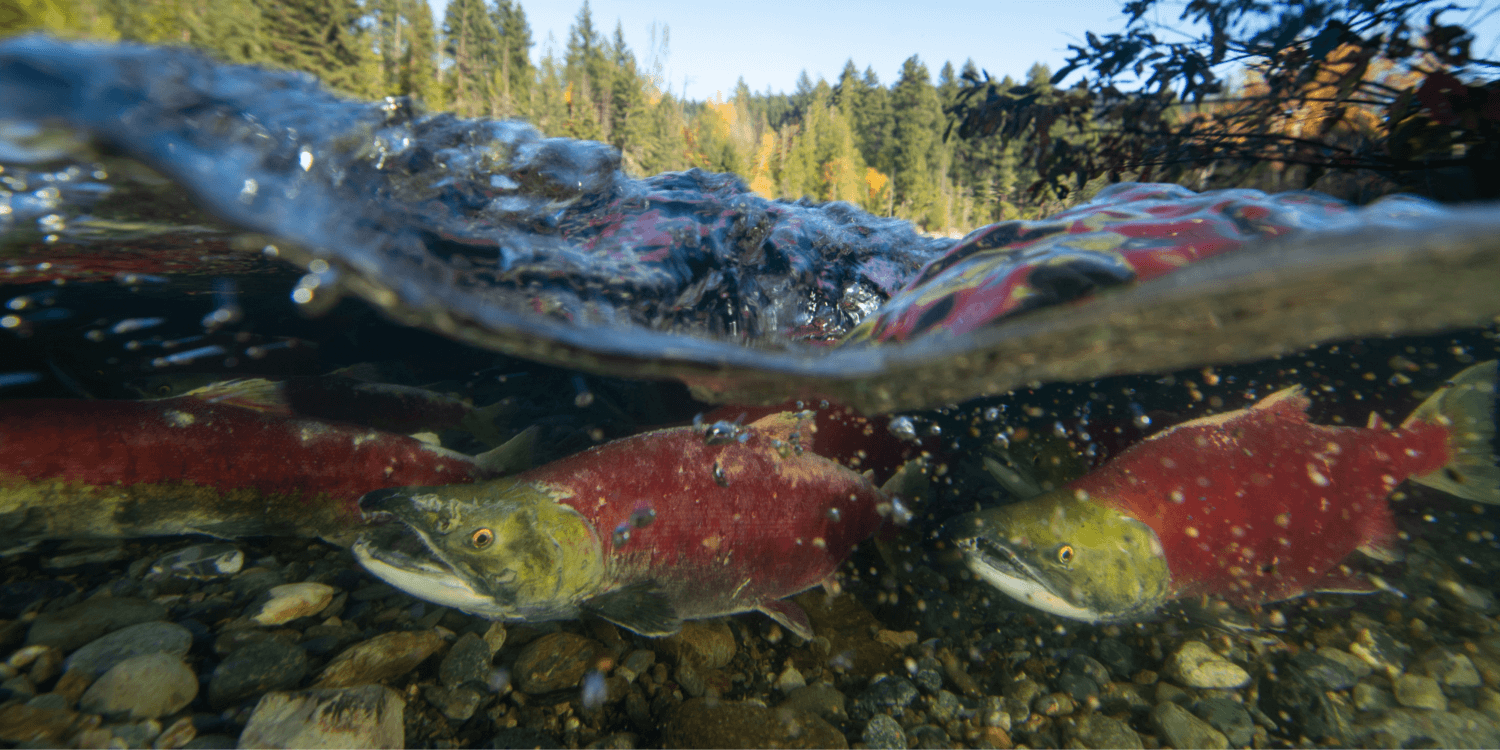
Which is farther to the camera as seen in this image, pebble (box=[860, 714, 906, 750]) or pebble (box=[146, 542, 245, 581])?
pebble (box=[146, 542, 245, 581])

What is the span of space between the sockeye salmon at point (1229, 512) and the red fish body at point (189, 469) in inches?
107

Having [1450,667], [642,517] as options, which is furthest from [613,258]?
[1450,667]

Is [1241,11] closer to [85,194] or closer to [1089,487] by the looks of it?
[1089,487]

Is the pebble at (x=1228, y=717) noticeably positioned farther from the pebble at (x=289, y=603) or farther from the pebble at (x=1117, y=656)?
the pebble at (x=289, y=603)

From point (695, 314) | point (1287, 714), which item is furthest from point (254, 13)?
point (1287, 714)

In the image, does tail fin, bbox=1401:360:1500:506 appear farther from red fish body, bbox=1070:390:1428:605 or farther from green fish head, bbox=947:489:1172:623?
green fish head, bbox=947:489:1172:623

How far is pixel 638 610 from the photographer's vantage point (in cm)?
213

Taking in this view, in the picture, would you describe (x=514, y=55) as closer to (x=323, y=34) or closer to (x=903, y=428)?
(x=323, y=34)

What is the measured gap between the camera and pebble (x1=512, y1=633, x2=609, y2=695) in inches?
81.3

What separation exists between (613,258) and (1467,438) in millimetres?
4966

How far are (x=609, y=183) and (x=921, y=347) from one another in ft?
11.4

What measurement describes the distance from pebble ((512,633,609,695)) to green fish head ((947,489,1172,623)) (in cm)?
167

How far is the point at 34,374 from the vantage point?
351 centimetres

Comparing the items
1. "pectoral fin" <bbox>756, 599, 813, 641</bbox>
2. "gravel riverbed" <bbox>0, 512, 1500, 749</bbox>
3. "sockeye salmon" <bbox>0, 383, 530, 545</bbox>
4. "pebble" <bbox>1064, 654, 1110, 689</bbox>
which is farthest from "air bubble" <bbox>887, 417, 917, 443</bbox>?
"sockeye salmon" <bbox>0, 383, 530, 545</bbox>
